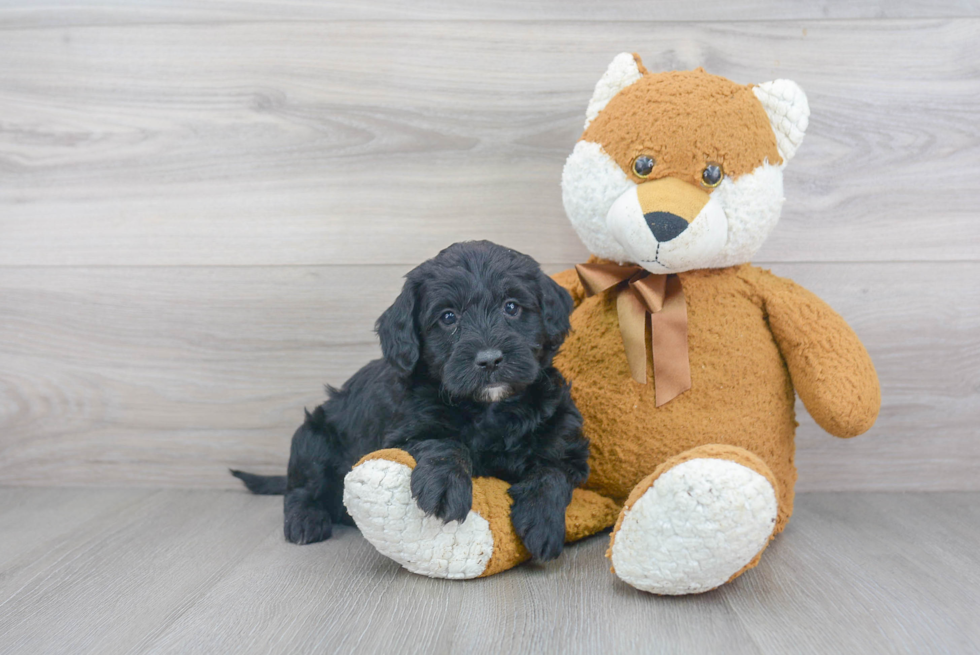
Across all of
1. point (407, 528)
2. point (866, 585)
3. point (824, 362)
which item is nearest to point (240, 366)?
point (407, 528)

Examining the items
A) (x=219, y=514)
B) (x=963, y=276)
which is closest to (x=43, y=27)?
(x=219, y=514)

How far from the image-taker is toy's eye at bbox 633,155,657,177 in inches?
→ 53.2

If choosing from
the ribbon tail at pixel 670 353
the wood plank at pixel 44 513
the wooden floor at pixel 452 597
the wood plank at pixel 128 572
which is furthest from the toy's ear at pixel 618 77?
the wood plank at pixel 44 513

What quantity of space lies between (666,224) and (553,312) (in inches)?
10.1

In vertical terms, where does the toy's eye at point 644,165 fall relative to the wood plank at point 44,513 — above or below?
above

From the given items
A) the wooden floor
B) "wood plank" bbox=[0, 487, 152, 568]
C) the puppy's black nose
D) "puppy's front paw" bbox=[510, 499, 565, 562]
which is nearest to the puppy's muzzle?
the puppy's black nose

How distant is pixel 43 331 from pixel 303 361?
2.32ft

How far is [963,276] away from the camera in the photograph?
180 cm

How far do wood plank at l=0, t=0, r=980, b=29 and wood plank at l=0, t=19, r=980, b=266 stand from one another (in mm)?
23

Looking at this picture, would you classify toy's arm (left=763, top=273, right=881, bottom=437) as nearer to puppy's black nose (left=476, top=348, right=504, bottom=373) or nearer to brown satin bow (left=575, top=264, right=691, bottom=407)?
brown satin bow (left=575, top=264, right=691, bottom=407)

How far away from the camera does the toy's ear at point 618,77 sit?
1.49 metres

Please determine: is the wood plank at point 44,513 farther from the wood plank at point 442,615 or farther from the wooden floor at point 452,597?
the wood plank at point 442,615

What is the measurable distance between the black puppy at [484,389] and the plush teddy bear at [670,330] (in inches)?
2.4

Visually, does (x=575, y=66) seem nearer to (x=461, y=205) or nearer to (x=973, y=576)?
(x=461, y=205)
